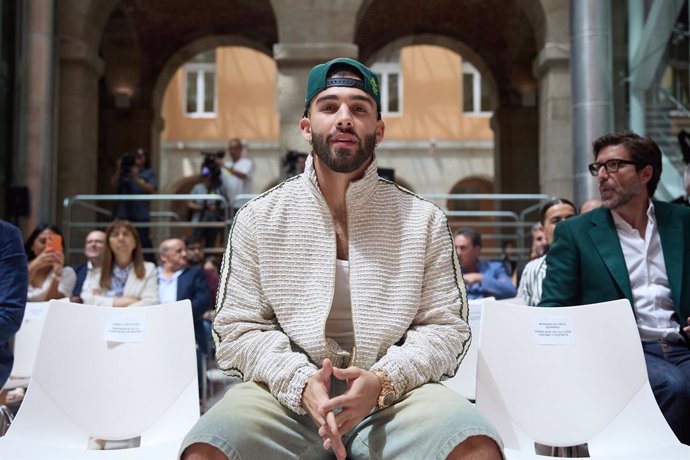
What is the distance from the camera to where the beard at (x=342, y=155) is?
7.97 ft

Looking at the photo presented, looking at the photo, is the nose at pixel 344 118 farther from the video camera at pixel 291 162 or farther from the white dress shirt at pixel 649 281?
the video camera at pixel 291 162

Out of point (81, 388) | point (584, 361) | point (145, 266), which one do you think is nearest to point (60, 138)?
point (145, 266)

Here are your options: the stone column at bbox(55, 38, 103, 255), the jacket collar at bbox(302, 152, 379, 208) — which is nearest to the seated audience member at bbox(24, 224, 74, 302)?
the jacket collar at bbox(302, 152, 379, 208)

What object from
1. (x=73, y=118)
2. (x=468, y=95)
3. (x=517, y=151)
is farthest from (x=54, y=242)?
(x=468, y=95)

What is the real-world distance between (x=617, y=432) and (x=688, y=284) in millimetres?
979

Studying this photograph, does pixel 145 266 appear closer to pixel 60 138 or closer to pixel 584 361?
pixel 584 361

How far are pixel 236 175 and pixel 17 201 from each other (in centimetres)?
259

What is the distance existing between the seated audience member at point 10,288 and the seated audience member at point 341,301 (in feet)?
4.53

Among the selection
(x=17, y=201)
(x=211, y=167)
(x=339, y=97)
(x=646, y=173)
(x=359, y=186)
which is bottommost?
(x=359, y=186)

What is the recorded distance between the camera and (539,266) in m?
4.82

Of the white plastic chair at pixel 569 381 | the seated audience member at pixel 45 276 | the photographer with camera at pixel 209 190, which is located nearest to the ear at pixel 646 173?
the white plastic chair at pixel 569 381

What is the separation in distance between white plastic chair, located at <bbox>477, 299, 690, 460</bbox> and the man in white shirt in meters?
7.85

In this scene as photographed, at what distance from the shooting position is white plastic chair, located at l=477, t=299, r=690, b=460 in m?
2.77

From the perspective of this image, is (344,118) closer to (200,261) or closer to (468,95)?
(200,261)
